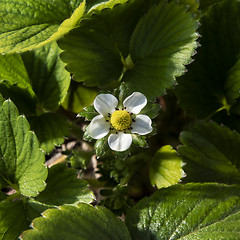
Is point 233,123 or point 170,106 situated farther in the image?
point 170,106

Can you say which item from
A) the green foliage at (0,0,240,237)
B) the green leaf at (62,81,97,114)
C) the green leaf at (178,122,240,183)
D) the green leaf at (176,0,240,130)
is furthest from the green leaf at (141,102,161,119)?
the green leaf at (62,81,97,114)

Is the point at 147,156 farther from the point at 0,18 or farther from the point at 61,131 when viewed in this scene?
the point at 0,18

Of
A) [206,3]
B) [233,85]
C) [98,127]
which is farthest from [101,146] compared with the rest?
[206,3]

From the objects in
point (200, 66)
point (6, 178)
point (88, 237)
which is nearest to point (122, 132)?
point (88, 237)

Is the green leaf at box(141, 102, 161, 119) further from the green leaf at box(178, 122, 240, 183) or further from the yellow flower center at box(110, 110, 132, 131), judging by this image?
the green leaf at box(178, 122, 240, 183)

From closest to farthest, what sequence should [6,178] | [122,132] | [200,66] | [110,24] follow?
1. [122,132]
2. [6,178]
3. [110,24]
4. [200,66]

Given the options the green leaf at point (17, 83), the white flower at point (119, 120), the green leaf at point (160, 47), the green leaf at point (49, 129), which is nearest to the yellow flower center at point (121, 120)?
the white flower at point (119, 120)
